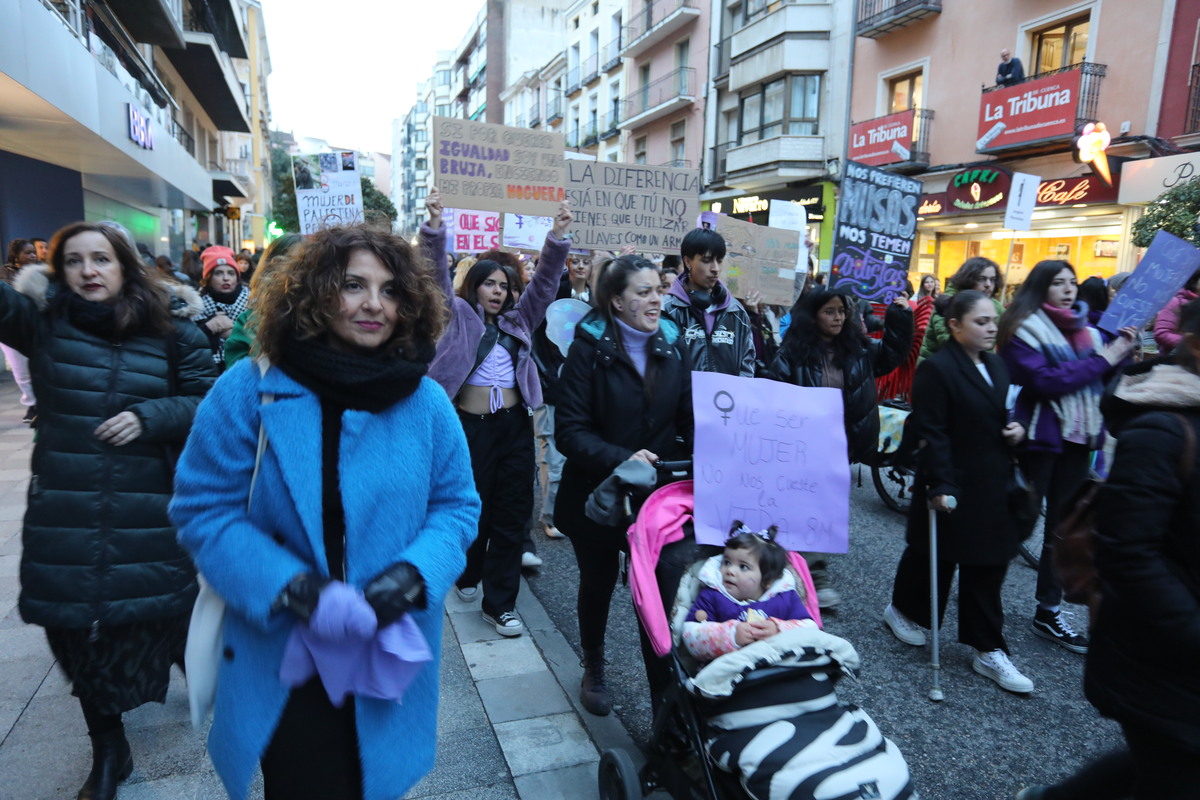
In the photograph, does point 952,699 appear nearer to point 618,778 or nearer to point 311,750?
point 618,778

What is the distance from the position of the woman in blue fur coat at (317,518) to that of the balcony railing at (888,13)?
65.8 ft

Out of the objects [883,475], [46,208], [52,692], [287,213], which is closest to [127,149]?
[46,208]

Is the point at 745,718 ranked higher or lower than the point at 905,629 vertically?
higher

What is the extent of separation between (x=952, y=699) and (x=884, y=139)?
18.4 meters

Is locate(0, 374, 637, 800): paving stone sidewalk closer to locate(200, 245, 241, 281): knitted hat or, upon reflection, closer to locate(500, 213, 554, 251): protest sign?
locate(200, 245, 241, 281): knitted hat

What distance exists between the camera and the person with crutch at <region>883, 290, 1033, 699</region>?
3.64 m

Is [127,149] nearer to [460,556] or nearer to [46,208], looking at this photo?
Result: [46,208]

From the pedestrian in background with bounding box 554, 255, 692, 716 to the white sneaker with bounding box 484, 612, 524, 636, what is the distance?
1081mm

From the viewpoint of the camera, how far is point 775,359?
4.56 m

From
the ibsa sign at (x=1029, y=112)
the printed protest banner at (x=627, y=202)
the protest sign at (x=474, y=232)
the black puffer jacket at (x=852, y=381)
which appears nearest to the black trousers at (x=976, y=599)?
the black puffer jacket at (x=852, y=381)

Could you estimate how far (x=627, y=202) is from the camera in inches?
233

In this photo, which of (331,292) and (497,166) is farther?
(497,166)

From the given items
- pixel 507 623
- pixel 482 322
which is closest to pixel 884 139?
pixel 482 322

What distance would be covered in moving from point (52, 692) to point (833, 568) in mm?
4381
